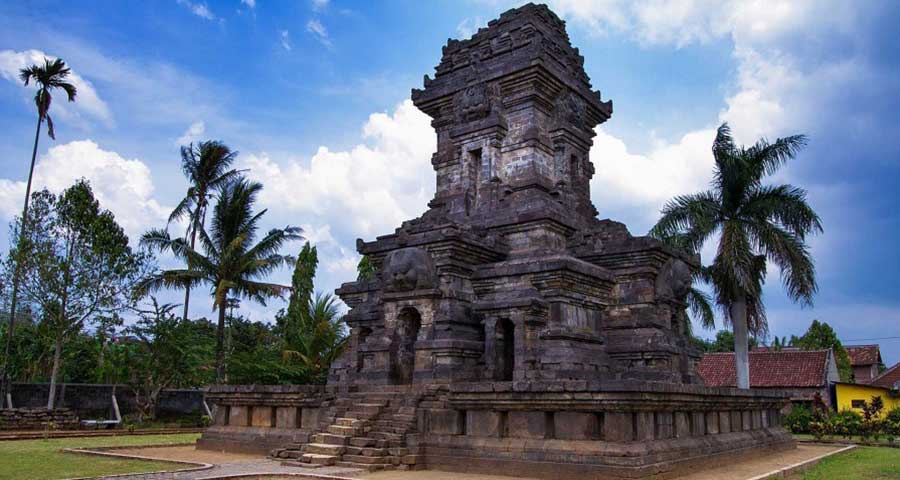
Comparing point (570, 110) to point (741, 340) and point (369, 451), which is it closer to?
point (741, 340)

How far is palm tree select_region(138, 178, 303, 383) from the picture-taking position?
28.0m

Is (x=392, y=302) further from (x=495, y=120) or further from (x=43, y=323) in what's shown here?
(x=43, y=323)

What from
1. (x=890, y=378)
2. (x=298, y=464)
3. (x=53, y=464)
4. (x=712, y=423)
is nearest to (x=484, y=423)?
(x=298, y=464)

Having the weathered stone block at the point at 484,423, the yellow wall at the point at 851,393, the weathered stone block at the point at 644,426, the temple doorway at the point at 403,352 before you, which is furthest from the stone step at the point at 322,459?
the yellow wall at the point at 851,393

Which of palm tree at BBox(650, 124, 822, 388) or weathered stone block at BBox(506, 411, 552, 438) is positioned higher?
palm tree at BBox(650, 124, 822, 388)

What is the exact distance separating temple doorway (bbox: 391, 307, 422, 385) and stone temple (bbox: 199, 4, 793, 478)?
3cm

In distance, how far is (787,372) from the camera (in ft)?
102

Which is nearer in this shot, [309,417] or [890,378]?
[309,417]

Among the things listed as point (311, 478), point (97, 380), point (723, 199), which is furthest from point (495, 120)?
point (97, 380)

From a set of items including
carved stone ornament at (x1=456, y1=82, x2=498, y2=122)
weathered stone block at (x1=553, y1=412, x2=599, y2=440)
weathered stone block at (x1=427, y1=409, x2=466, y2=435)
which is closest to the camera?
weathered stone block at (x1=553, y1=412, x2=599, y2=440)

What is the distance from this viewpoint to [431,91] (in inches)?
781

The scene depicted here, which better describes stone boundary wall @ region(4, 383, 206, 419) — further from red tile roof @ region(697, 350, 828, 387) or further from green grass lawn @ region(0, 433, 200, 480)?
red tile roof @ region(697, 350, 828, 387)

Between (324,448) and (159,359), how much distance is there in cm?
1648

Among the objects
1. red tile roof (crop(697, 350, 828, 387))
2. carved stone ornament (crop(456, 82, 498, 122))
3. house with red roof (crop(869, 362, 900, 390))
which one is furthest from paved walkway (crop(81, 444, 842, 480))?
house with red roof (crop(869, 362, 900, 390))
